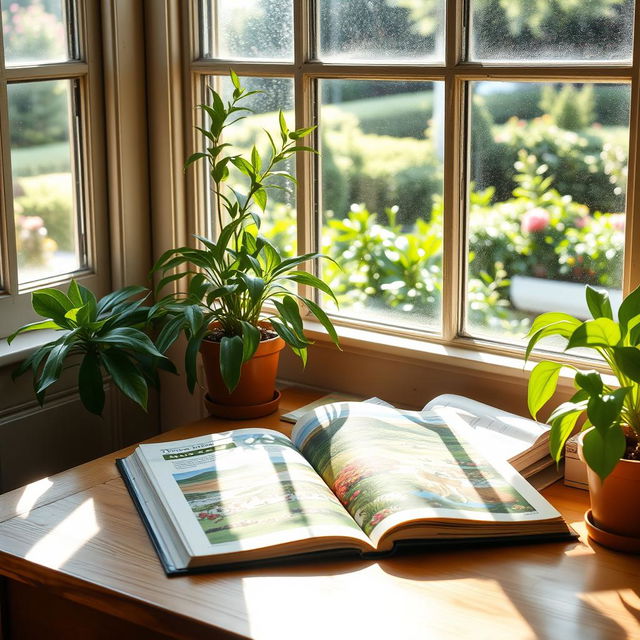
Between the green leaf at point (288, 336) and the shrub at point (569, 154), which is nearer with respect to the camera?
the shrub at point (569, 154)

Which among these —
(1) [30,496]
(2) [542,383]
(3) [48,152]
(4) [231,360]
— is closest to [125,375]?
(4) [231,360]

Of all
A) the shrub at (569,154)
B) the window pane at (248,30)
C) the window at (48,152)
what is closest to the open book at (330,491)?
the shrub at (569,154)

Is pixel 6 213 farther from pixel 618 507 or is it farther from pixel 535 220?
pixel 618 507

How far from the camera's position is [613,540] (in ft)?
4.65

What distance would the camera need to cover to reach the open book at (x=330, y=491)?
137 cm

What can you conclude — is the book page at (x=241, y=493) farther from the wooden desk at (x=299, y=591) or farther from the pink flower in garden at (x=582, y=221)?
the pink flower in garden at (x=582, y=221)

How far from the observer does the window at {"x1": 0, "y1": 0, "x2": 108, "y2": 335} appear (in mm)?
1955

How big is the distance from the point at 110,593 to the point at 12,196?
97 centimetres

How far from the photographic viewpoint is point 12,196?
197 cm

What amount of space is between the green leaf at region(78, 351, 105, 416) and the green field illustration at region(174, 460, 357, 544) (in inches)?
13.0

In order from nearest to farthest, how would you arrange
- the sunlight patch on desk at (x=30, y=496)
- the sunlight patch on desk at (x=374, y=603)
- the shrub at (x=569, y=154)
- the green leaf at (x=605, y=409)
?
the sunlight patch on desk at (x=374, y=603), the green leaf at (x=605, y=409), the sunlight patch on desk at (x=30, y=496), the shrub at (x=569, y=154)

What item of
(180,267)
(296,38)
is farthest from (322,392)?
(296,38)

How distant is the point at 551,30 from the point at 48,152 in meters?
1.05

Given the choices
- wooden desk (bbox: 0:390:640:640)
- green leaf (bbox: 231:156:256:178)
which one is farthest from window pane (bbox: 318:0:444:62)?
wooden desk (bbox: 0:390:640:640)
